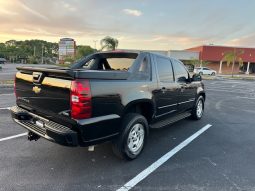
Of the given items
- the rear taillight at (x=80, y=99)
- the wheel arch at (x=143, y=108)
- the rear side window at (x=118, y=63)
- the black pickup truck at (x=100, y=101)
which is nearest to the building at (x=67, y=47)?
the rear side window at (x=118, y=63)

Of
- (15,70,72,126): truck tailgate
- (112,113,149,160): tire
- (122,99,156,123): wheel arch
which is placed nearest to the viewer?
(15,70,72,126): truck tailgate

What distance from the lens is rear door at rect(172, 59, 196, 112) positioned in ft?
18.7

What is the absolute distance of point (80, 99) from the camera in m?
3.16

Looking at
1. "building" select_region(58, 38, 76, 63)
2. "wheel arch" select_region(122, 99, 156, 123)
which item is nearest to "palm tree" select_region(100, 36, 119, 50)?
"building" select_region(58, 38, 76, 63)

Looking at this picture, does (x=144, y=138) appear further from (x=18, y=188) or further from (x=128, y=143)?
(x=18, y=188)

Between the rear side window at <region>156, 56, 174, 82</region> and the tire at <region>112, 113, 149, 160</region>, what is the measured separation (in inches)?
44.9

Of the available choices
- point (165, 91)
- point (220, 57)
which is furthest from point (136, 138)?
point (220, 57)

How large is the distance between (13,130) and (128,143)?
2.99 meters

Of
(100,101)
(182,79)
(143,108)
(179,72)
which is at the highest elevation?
(179,72)

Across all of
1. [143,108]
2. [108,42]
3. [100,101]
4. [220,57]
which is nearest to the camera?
[100,101]

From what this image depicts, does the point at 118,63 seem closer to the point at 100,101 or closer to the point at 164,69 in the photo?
the point at 164,69

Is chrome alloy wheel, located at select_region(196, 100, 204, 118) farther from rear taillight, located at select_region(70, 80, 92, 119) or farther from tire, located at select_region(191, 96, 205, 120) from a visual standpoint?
rear taillight, located at select_region(70, 80, 92, 119)

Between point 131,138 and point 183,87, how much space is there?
91.9 inches

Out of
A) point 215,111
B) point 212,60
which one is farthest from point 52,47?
point 215,111
